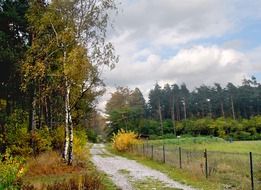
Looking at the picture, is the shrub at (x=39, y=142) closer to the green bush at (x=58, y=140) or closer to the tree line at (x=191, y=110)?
the green bush at (x=58, y=140)

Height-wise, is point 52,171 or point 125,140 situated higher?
point 125,140

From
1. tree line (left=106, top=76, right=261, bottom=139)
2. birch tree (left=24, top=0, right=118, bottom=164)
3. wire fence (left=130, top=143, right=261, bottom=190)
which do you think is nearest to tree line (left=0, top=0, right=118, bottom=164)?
birch tree (left=24, top=0, right=118, bottom=164)

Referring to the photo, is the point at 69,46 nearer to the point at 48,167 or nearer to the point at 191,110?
the point at 48,167

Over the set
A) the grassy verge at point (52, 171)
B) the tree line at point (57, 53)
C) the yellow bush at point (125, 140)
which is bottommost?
the grassy verge at point (52, 171)

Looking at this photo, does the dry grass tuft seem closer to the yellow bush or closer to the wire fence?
the wire fence

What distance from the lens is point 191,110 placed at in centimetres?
Answer: 13025

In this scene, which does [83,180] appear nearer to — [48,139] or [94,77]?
[94,77]

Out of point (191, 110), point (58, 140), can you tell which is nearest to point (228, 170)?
point (58, 140)

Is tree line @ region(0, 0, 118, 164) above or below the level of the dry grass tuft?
above

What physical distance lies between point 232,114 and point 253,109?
8.20m

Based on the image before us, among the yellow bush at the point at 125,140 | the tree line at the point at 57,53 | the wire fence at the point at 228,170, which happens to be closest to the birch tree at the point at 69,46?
the tree line at the point at 57,53

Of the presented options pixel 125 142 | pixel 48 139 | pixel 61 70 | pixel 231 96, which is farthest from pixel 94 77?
pixel 231 96

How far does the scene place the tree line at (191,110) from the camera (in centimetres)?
8606

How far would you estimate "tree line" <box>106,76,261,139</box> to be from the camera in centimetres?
8606
